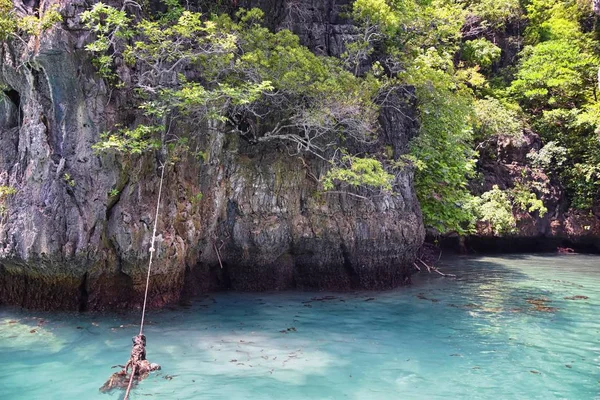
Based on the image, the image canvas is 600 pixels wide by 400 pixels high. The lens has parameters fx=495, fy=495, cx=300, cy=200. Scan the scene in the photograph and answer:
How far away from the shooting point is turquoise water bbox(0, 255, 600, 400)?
5.60 meters

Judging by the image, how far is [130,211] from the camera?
8.70 meters

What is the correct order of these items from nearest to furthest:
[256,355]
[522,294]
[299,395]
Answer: [299,395], [256,355], [522,294]

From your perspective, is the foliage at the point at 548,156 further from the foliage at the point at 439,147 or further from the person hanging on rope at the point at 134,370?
the person hanging on rope at the point at 134,370

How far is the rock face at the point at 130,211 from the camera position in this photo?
8289 millimetres

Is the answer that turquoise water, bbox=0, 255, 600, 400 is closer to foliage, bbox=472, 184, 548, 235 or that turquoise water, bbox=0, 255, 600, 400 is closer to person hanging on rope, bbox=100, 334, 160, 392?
person hanging on rope, bbox=100, 334, 160, 392

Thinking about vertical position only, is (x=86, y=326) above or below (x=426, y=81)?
below

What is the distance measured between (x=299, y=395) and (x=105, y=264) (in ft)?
15.8

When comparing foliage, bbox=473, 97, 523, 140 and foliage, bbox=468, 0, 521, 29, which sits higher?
foliage, bbox=468, 0, 521, 29

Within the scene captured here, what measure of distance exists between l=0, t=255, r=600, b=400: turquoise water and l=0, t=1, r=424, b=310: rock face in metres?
0.67

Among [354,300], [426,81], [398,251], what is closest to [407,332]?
[354,300]

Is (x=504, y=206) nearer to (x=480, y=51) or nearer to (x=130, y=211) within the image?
(x=480, y=51)

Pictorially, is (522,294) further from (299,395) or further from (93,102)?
(93,102)

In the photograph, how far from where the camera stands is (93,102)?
8555mm

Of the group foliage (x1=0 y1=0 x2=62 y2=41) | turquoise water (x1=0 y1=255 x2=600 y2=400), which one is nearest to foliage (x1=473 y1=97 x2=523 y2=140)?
turquoise water (x1=0 y1=255 x2=600 y2=400)
